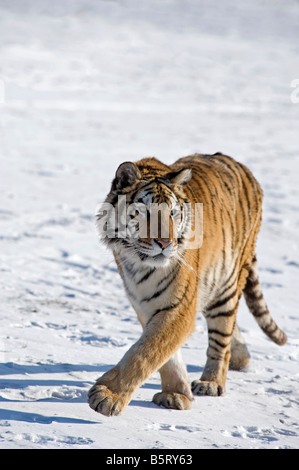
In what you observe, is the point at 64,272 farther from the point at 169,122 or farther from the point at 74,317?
the point at 169,122

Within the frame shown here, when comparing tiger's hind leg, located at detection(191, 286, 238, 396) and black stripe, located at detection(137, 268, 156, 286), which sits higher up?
black stripe, located at detection(137, 268, 156, 286)

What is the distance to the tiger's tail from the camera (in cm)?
414

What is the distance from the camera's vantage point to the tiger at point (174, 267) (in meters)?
2.96

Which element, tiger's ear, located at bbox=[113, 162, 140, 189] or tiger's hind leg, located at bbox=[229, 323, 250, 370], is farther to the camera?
tiger's hind leg, located at bbox=[229, 323, 250, 370]

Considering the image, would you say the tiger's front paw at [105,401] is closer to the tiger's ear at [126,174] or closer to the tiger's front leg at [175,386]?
the tiger's front leg at [175,386]

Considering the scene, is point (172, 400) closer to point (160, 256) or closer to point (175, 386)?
point (175, 386)

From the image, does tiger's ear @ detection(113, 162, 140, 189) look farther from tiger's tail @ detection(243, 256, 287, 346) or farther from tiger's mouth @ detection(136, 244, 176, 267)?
tiger's tail @ detection(243, 256, 287, 346)

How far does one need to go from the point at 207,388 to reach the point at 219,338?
0.28m

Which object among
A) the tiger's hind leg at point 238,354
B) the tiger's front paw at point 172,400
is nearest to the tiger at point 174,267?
the tiger's front paw at point 172,400

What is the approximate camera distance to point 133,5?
32.7m

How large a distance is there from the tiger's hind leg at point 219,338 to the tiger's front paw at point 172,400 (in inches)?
13.8

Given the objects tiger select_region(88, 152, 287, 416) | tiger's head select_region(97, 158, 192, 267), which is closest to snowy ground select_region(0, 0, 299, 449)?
tiger select_region(88, 152, 287, 416)
